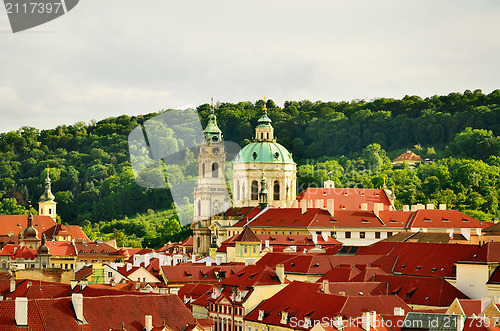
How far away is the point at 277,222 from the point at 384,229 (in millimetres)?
9208

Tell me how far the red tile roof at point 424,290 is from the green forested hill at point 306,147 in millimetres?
68385

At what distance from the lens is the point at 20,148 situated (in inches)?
6732

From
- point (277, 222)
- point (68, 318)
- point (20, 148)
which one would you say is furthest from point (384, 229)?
point (20, 148)

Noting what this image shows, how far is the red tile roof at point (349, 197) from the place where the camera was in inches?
4395

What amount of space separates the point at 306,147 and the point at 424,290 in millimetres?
97372

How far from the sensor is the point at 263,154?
120 m

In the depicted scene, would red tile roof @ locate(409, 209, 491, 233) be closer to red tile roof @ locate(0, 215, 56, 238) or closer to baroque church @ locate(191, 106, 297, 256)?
baroque church @ locate(191, 106, 297, 256)

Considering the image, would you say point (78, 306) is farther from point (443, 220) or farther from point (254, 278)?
point (443, 220)

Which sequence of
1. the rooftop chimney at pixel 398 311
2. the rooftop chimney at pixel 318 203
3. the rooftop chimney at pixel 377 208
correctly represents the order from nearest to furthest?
the rooftop chimney at pixel 398 311 < the rooftop chimney at pixel 377 208 < the rooftop chimney at pixel 318 203

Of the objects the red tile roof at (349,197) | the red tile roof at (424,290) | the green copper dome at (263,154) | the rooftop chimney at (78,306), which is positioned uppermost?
the green copper dome at (263,154)

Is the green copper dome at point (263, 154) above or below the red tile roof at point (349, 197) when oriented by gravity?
above

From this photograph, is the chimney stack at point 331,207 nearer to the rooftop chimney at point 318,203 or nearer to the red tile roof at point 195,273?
the rooftop chimney at point 318,203

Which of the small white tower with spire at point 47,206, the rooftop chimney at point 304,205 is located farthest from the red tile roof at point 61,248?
the small white tower with spire at point 47,206

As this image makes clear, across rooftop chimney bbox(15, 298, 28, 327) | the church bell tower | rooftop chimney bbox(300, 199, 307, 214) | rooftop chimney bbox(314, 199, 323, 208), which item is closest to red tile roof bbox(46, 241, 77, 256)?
the church bell tower
